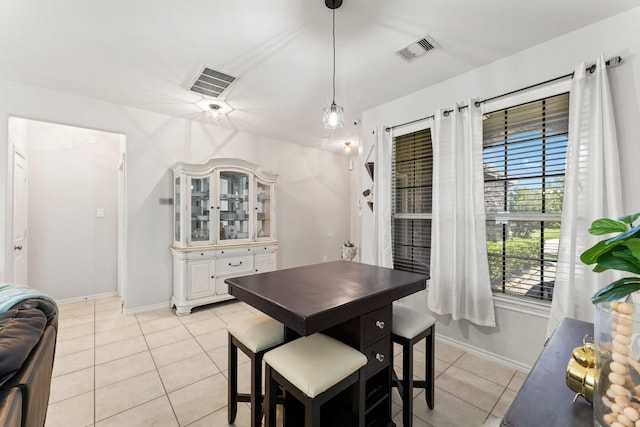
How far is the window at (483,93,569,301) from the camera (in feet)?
6.88

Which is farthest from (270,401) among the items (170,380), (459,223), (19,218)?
(19,218)

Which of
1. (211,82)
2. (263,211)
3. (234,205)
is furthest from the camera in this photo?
(263,211)

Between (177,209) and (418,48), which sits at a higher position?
(418,48)

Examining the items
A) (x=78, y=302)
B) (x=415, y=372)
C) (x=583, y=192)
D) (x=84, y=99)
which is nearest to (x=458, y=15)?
(x=583, y=192)

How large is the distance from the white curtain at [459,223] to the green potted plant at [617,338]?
1.71 meters

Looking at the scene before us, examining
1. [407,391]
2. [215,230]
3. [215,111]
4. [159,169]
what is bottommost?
[407,391]

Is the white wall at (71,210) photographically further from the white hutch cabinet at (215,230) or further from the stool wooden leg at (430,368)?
the stool wooden leg at (430,368)

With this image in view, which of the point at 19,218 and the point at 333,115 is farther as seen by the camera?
the point at 19,218

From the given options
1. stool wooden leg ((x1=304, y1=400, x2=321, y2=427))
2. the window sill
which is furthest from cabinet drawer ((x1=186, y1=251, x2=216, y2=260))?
the window sill

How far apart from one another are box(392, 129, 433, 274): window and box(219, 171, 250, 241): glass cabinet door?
2097 mm

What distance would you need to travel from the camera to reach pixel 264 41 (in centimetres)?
208

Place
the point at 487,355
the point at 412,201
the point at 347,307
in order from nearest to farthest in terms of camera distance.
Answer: the point at 347,307, the point at 487,355, the point at 412,201

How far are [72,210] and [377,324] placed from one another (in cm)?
446

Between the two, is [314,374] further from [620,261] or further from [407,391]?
[620,261]
